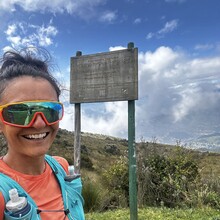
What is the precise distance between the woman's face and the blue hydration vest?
0.48 ft

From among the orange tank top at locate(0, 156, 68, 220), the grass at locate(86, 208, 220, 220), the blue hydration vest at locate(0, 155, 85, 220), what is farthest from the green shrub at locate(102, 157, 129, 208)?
the orange tank top at locate(0, 156, 68, 220)

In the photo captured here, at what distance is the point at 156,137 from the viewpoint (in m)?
10.7

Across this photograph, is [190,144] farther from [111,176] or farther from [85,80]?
[85,80]

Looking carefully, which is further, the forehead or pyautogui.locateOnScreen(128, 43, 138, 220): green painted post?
pyautogui.locateOnScreen(128, 43, 138, 220): green painted post

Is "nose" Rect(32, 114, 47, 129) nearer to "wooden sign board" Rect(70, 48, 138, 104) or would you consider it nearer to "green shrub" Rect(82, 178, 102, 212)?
"wooden sign board" Rect(70, 48, 138, 104)

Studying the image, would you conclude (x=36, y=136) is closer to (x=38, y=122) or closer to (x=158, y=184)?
(x=38, y=122)

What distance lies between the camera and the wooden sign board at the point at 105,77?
19.8 ft

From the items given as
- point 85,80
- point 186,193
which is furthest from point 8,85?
point 186,193

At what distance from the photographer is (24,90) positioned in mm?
1458

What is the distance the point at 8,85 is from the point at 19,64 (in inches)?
5.8

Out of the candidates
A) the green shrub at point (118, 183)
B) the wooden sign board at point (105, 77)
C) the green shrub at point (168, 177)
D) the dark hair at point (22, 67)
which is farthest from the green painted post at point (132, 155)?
the dark hair at point (22, 67)

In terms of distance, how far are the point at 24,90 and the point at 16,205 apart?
49 centimetres

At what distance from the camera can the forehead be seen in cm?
146

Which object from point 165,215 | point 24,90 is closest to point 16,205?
point 24,90
